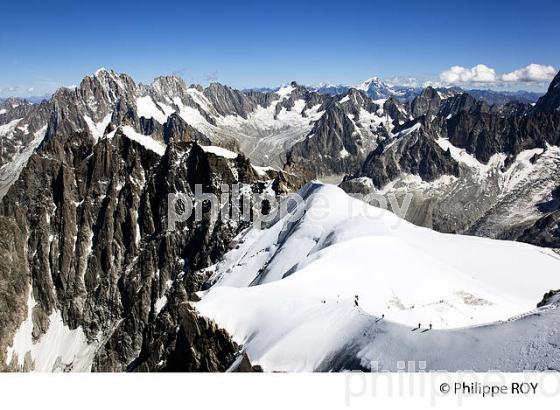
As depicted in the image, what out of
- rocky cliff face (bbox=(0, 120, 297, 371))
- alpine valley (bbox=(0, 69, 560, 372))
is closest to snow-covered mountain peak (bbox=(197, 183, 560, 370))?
alpine valley (bbox=(0, 69, 560, 372))

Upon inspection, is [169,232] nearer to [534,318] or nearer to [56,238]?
[56,238]

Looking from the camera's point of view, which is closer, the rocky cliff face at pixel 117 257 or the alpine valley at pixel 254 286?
the alpine valley at pixel 254 286

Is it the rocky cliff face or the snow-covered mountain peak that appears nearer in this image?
the snow-covered mountain peak

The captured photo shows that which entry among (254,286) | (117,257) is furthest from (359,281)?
(117,257)

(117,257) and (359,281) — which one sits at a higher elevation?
(359,281)

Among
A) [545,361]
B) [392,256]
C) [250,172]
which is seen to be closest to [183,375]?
[545,361]

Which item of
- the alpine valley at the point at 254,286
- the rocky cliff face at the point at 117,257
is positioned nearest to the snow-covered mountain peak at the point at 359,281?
the alpine valley at the point at 254,286

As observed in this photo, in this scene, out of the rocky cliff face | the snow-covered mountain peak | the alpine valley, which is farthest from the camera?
the rocky cliff face

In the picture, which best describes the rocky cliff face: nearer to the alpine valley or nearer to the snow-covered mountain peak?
the alpine valley

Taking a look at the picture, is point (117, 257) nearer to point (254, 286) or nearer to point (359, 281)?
point (254, 286)

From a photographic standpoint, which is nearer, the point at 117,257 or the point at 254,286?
the point at 254,286

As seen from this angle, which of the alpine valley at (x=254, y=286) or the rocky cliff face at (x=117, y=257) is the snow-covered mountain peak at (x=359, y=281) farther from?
the rocky cliff face at (x=117, y=257)
